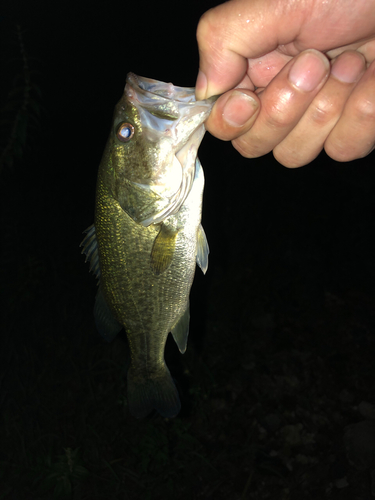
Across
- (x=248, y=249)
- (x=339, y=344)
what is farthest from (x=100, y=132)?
(x=339, y=344)

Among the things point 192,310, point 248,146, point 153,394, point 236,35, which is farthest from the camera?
point 192,310

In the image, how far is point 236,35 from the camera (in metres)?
1.35

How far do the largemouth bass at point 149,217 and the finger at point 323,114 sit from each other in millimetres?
567

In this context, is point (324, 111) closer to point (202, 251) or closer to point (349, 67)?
point (349, 67)

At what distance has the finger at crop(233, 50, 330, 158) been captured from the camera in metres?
1.36

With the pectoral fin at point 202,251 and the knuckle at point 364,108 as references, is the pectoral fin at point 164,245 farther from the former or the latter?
the knuckle at point 364,108

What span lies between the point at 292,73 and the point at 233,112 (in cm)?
27

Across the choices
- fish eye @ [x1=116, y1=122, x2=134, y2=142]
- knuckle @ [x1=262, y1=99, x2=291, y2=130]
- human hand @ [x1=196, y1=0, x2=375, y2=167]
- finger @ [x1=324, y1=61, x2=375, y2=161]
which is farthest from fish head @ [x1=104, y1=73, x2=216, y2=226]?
finger @ [x1=324, y1=61, x2=375, y2=161]

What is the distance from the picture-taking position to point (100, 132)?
5215 mm

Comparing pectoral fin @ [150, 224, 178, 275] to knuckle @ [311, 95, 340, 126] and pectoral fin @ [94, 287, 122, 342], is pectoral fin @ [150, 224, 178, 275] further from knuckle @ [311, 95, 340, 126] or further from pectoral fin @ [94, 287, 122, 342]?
knuckle @ [311, 95, 340, 126]

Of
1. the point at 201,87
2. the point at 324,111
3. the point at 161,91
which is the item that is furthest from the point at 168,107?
the point at 324,111

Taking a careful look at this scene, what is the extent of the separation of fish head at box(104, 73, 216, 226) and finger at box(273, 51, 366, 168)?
0.56 m

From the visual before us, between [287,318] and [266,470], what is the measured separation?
193 cm

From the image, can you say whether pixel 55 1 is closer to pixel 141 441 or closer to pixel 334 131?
pixel 334 131
